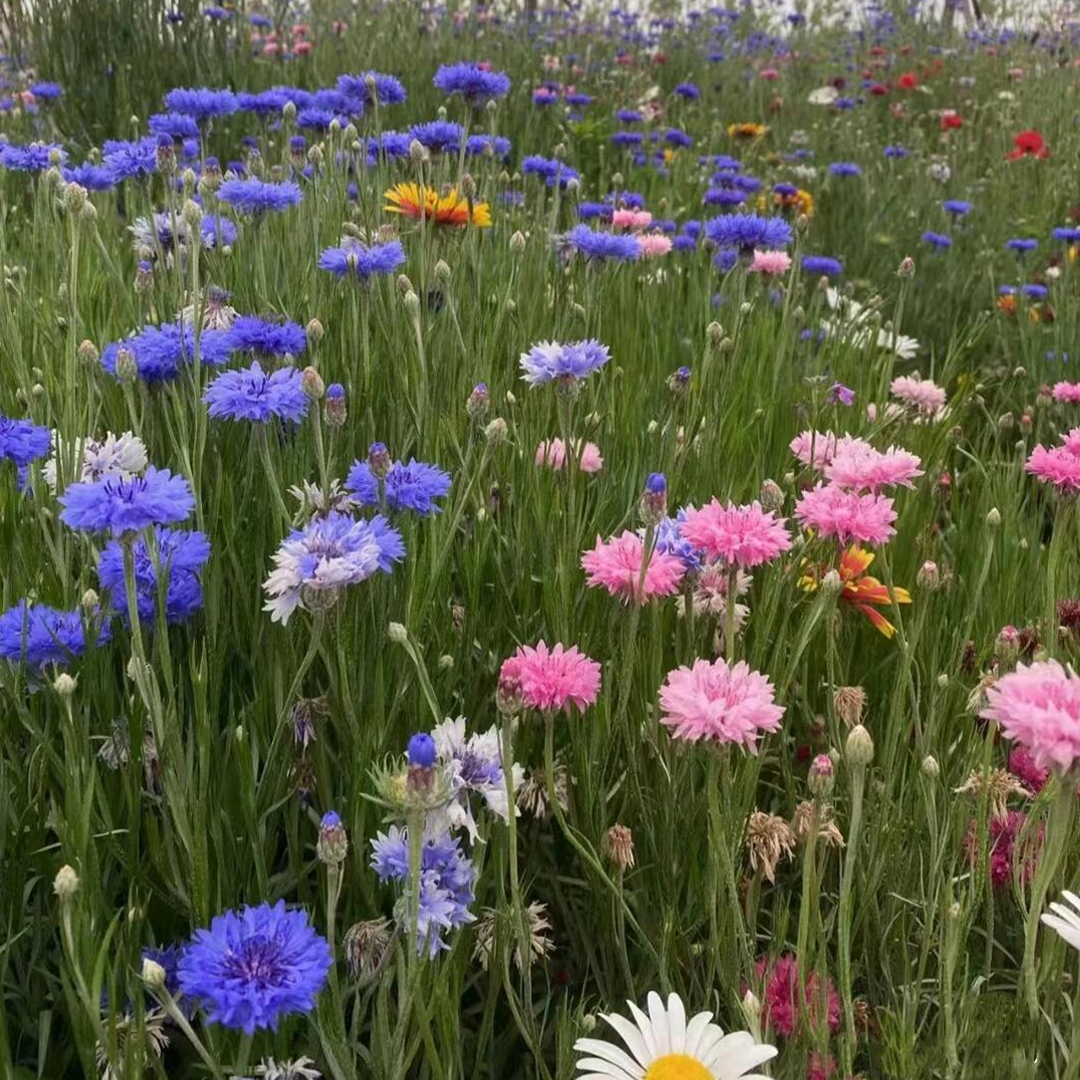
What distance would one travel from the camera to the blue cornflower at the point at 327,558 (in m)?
0.96

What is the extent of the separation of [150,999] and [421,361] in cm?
83

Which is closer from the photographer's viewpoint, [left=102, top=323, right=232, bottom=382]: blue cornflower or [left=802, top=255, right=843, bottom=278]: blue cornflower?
[left=102, top=323, right=232, bottom=382]: blue cornflower

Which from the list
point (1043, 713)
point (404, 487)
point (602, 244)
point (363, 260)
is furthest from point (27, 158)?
point (1043, 713)

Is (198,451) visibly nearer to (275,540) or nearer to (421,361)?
(275,540)

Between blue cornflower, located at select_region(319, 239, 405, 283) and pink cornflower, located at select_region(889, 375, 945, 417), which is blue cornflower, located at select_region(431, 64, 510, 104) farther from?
pink cornflower, located at select_region(889, 375, 945, 417)

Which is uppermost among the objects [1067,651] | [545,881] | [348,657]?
[348,657]

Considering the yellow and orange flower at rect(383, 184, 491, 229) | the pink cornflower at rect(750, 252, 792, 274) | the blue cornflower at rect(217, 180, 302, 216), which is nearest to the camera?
the blue cornflower at rect(217, 180, 302, 216)

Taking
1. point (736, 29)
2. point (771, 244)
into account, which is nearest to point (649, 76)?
point (736, 29)

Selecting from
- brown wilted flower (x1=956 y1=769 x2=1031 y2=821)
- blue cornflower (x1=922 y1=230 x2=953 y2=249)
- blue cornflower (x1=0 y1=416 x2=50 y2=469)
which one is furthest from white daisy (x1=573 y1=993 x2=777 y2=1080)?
blue cornflower (x1=922 y1=230 x2=953 y2=249)

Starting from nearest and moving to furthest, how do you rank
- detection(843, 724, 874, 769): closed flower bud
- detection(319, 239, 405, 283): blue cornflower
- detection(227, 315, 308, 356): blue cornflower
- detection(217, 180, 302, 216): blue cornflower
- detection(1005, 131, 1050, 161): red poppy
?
detection(843, 724, 874, 769): closed flower bud, detection(227, 315, 308, 356): blue cornflower, detection(319, 239, 405, 283): blue cornflower, detection(217, 180, 302, 216): blue cornflower, detection(1005, 131, 1050, 161): red poppy

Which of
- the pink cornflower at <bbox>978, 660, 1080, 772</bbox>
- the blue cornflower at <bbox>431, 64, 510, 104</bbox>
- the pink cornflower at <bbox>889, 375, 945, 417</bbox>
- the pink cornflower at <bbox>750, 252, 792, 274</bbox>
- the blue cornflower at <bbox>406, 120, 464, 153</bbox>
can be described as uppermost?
the blue cornflower at <bbox>431, 64, 510, 104</bbox>

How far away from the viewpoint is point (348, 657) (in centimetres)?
112

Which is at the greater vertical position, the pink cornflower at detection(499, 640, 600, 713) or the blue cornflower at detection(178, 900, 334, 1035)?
the pink cornflower at detection(499, 640, 600, 713)

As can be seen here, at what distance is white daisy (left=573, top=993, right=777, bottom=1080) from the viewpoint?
2.61 ft
